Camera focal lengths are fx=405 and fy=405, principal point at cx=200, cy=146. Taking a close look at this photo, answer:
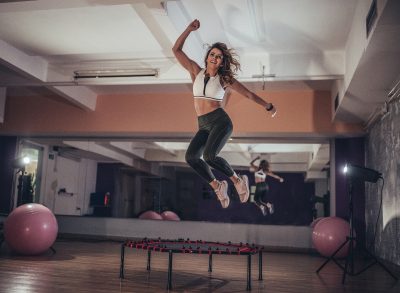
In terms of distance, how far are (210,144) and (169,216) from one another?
589cm

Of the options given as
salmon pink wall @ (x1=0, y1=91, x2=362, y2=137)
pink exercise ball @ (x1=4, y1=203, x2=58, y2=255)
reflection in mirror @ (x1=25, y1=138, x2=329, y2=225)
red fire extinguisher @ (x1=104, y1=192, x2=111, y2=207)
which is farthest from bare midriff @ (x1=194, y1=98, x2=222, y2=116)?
red fire extinguisher @ (x1=104, y1=192, x2=111, y2=207)

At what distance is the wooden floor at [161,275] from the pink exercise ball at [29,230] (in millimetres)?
161

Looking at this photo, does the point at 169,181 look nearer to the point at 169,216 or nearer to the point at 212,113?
the point at 169,216

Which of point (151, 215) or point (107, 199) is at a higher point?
point (107, 199)

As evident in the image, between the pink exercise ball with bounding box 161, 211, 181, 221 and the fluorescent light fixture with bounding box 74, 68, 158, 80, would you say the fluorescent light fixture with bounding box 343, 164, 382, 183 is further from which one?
the pink exercise ball with bounding box 161, 211, 181, 221

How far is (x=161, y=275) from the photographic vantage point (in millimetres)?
4805

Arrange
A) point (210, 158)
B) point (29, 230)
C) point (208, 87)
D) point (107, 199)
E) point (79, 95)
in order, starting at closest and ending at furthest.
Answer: point (210, 158) < point (208, 87) < point (29, 230) < point (79, 95) < point (107, 199)

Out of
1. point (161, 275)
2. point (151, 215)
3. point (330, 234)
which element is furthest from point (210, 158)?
point (151, 215)

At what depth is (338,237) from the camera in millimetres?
6316

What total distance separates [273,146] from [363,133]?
5.97 ft

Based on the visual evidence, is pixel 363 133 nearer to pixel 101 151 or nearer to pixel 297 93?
pixel 297 93

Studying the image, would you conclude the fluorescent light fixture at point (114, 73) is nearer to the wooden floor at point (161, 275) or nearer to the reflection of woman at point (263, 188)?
the wooden floor at point (161, 275)

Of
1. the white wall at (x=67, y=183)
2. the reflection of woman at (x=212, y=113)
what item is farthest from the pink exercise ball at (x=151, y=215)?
the reflection of woman at (x=212, y=113)

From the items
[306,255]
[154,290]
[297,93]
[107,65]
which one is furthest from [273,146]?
[154,290]
